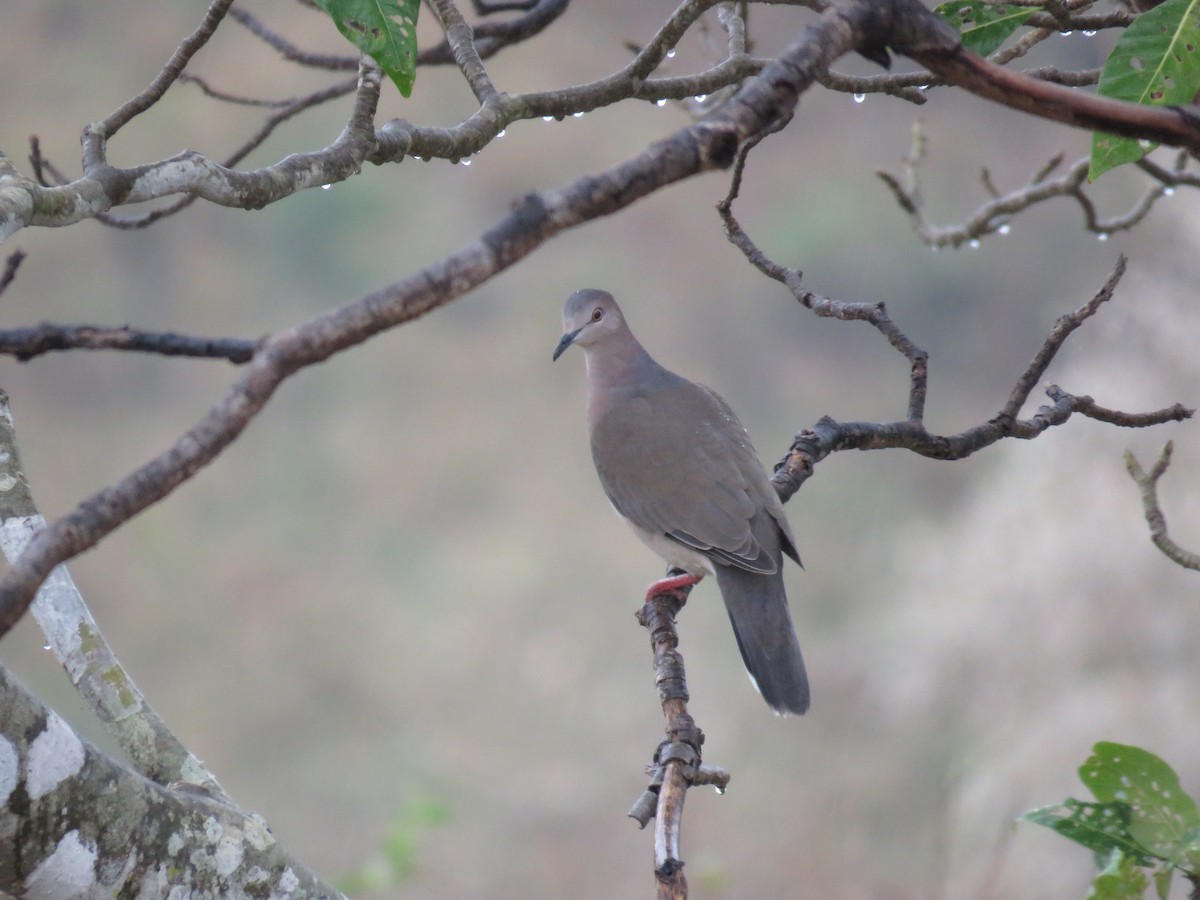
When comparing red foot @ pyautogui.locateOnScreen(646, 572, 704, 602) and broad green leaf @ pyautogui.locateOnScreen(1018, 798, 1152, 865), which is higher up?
red foot @ pyautogui.locateOnScreen(646, 572, 704, 602)

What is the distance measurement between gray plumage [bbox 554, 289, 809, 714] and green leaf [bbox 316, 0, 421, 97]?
1120 mm

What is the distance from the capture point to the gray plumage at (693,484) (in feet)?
7.29

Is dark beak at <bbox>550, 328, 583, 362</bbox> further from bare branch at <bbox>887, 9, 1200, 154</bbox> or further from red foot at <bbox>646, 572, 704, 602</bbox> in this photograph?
bare branch at <bbox>887, 9, 1200, 154</bbox>

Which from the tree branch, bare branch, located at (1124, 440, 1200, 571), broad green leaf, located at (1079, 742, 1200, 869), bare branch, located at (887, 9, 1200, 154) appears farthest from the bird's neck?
bare branch, located at (887, 9, 1200, 154)

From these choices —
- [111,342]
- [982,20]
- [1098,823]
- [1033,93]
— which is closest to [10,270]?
[111,342]

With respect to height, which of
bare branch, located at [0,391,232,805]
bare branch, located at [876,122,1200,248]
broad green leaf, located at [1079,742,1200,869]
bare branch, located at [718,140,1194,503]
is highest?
bare branch, located at [876,122,1200,248]

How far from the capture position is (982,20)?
1481mm

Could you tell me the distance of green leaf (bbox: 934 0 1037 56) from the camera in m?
1.46

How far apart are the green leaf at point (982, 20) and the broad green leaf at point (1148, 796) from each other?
2.70ft

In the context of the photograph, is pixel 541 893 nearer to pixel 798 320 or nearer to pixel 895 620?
pixel 895 620

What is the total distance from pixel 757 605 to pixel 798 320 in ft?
17.7

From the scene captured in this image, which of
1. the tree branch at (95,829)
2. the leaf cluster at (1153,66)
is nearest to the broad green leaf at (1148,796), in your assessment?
the leaf cluster at (1153,66)

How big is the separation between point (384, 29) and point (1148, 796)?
1.22 metres

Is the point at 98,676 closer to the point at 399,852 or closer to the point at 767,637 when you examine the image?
the point at 767,637
